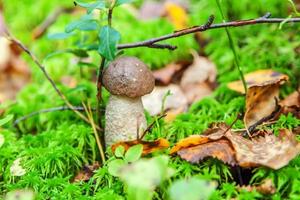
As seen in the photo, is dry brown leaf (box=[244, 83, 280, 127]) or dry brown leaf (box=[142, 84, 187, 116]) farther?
dry brown leaf (box=[142, 84, 187, 116])

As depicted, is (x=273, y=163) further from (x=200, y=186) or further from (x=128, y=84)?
(x=128, y=84)

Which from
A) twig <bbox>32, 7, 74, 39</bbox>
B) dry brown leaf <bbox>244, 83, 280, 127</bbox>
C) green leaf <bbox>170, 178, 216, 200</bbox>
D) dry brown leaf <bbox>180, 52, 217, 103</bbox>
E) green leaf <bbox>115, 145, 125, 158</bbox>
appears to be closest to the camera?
green leaf <bbox>170, 178, 216, 200</bbox>

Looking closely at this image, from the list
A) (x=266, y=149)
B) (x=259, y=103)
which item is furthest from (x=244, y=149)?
(x=259, y=103)

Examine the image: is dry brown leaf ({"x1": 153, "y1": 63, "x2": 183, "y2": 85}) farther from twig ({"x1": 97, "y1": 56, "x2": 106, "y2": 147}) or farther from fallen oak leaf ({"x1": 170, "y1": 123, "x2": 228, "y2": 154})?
fallen oak leaf ({"x1": 170, "y1": 123, "x2": 228, "y2": 154})

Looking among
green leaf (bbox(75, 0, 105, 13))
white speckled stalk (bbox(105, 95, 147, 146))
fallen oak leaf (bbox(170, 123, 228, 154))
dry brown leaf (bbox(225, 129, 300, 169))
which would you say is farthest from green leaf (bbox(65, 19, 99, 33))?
dry brown leaf (bbox(225, 129, 300, 169))

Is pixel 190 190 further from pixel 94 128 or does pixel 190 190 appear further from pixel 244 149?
pixel 94 128

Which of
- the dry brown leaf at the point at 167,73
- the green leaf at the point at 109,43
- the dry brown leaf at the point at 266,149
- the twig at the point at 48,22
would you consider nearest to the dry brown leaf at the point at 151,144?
the dry brown leaf at the point at 266,149
